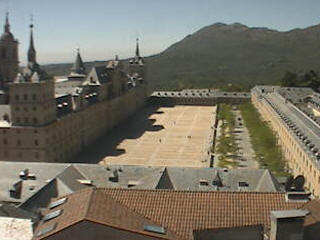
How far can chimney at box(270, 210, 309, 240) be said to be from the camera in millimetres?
19273

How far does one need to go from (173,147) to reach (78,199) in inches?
2086

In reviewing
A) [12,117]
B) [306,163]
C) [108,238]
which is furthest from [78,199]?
[12,117]

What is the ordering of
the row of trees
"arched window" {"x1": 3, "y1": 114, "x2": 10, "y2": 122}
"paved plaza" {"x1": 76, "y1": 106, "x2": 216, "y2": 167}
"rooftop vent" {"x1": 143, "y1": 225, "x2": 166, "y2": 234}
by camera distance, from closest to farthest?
"rooftop vent" {"x1": 143, "y1": 225, "x2": 166, "y2": 234} < "arched window" {"x1": 3, "y1": 114, "x2": 10, "y2": 122} < "paved plaza" {"x1": 76, "y1": 106, "x2": 216, "y2": 167} < the row of trees

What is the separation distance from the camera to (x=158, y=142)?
77688 millimetres

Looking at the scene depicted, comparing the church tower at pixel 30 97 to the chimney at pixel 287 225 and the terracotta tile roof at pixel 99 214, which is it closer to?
the terracotta tile roof at pixel 99 214

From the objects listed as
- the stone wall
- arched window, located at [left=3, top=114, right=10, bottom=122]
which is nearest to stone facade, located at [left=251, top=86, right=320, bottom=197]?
the stone wall

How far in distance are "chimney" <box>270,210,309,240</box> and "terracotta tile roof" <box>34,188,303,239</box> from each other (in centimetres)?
179

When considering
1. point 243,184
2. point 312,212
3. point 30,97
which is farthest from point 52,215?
point 30,97

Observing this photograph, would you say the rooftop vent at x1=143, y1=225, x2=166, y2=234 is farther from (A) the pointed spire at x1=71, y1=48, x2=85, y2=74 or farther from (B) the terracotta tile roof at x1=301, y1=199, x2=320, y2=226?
(A) the pointed spire at x1=71, y1=48, x2=85, y2=74

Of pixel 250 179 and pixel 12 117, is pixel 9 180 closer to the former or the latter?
pixel 250 179

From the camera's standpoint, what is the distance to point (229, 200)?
22.2 meters

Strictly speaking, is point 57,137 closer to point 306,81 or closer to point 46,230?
point 46,230

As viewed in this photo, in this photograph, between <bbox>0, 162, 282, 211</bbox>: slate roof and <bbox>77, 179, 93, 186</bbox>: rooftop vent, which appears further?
<bbox>77, 179, 93, 186</bbox>: rooftop vent

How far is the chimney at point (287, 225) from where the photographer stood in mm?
19273
